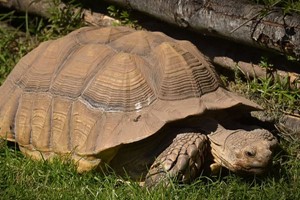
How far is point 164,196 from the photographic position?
368 cm

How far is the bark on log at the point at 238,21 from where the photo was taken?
4.42 metres

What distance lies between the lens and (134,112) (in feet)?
13.3

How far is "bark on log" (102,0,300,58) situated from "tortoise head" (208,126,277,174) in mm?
652

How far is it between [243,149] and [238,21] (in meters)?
1.01

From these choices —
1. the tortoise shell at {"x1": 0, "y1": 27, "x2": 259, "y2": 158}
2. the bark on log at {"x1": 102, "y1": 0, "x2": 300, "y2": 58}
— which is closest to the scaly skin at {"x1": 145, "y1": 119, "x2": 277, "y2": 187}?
the tortoise shell at {"x1": 0, "y1": 27, "x2": 259, "y2": 158}

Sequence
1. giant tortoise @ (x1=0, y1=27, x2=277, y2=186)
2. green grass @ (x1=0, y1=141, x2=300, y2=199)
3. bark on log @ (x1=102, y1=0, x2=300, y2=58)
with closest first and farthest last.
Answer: green grass @ (x1=0, y1=141, x2=300, y2=199) → giant tortoise @ (x1=0, y1=27, x2=277, y2=186) → bark on log @ (x1=102, y1=0, x2=300, y2=58)

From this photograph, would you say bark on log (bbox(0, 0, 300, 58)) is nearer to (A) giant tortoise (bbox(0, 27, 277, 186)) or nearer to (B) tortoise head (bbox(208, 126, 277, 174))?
(A) giant tortoise (bbox(0, 27, 277, 186))

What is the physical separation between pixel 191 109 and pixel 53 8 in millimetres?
2177

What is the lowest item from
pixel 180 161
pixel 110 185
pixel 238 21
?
pixel 110 185

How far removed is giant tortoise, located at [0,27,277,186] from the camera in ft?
13.0

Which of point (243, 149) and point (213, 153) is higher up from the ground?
point (243, 149)

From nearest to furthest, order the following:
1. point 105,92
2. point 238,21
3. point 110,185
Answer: point 110,185 < point 105,92 < point 238,21

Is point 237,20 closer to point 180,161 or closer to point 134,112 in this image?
point 134,112

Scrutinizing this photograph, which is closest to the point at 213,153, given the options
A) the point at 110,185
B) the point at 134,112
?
the point at 134,112
